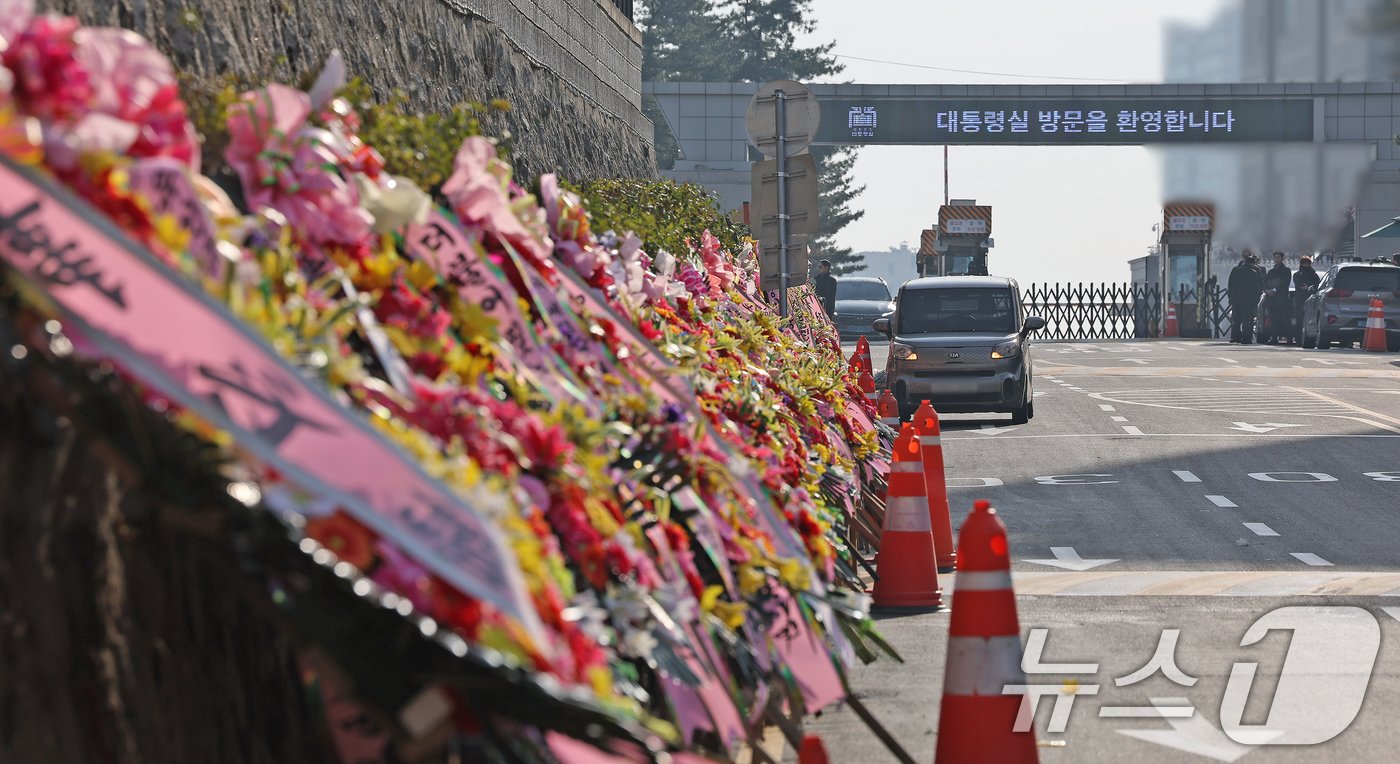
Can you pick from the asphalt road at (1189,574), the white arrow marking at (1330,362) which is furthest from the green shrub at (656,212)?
the white arrow marking at (1330,362)

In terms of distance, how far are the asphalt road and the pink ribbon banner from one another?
3.87 meters

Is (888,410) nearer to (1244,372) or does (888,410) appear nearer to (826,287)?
(1244,372)

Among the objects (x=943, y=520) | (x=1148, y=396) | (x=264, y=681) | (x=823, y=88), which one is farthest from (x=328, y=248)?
(x=823, y=88)

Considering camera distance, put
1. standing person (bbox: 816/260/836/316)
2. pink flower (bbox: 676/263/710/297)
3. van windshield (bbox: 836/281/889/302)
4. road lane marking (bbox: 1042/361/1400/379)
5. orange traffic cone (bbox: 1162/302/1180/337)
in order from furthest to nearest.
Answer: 1. orange traffic cone (bbox: 1162/302/1180/337)
2. van windshield (bbox: 836/281/889/302)
3. standing person (bbox: 816/260/836/316)
4. road lane marking (bbox: 1042/361/1400/379)
5. pink flower (bbox: 676/263/710/297)

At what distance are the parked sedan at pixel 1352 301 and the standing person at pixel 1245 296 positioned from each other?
560cm

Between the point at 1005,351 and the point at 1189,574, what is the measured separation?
37.4 ft

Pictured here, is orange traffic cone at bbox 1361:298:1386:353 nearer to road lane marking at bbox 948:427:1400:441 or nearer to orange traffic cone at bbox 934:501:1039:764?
road lane marking at bbox 948:427:1400:441

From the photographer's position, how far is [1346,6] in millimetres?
54938

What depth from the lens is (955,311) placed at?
23203mm

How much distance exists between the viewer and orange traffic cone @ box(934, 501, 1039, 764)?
5668mm

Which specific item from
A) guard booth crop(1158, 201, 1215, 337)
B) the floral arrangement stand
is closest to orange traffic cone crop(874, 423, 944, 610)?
the floral arrangement stand

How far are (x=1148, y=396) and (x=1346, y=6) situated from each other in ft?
110

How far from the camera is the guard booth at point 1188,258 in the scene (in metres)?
55.0

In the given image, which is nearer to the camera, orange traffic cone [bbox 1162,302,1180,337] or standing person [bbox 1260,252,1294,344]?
standing person [bbox 1260,252,1294,344]
